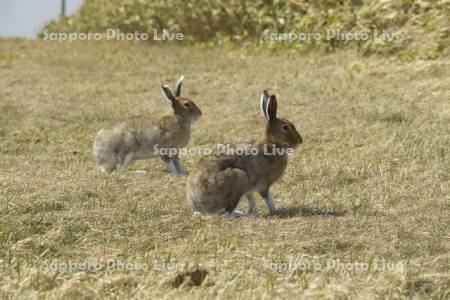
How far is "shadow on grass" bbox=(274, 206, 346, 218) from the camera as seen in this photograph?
879cm

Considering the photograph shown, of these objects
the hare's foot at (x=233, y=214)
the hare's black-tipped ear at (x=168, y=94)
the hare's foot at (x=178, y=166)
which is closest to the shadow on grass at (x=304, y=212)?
the hare's foot at (x=233, y=214)

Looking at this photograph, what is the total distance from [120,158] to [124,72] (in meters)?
10.1

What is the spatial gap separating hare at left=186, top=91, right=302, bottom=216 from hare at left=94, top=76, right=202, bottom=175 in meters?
2.53

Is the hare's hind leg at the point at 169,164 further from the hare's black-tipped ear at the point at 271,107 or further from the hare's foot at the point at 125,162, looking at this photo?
the hare's black-tipped ear at the point at 271,107

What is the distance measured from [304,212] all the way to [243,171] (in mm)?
761

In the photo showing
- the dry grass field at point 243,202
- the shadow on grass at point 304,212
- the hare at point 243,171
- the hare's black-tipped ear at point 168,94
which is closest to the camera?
the dry grass field at point 243,202

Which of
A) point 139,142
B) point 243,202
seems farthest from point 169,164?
point 243,202

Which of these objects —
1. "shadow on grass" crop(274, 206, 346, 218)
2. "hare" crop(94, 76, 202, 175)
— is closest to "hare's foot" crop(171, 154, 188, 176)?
"hare" crop(94, 76, 202, 175)

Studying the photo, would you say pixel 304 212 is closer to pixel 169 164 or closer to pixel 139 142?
pixel 169 164

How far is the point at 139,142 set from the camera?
1162 cm

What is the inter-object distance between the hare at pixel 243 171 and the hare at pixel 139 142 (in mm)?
2530

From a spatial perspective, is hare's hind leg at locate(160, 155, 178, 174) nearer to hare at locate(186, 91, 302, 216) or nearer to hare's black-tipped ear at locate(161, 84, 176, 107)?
hare's black-tipped ear at locate(161, 84, 176, 107)

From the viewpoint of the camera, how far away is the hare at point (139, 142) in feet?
37.9

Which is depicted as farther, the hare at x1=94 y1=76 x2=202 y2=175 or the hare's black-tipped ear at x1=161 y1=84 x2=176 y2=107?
the hare's black-tipped ear at x1=161 y1=84 x2=176 y2=107
